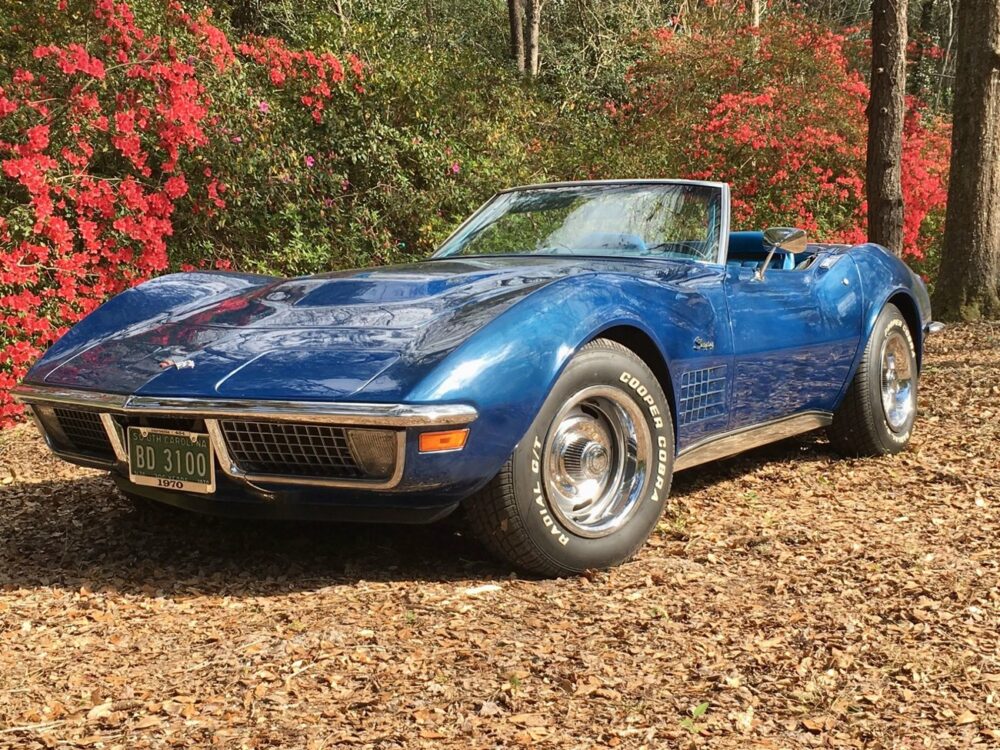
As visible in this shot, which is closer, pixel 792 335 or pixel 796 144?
pixel 792 335

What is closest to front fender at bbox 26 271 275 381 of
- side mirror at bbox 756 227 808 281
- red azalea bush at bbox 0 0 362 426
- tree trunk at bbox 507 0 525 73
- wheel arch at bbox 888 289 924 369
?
side mirror at bbox 756 227 808 281

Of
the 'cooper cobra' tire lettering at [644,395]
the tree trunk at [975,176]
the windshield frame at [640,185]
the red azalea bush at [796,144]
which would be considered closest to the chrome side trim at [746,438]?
the 'cooper cobra' tire lettering at [644,395]

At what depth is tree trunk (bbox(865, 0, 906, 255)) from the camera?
385 inches

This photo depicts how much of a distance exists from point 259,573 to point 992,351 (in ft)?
22.4

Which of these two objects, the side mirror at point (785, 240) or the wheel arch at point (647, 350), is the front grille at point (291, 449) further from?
the side mirror at point (785, 240)

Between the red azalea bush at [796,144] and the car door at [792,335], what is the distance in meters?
8.93

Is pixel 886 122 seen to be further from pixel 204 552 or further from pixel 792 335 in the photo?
pixel 204 552

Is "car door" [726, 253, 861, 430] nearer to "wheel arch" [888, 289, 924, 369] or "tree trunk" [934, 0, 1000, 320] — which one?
"wheel arch" [888, 289, 924, 369]

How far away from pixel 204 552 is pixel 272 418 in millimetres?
954

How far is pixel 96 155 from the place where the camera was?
7633 millimetres

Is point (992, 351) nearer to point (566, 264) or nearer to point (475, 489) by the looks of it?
point (566, 264)

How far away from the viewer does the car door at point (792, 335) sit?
4277mm

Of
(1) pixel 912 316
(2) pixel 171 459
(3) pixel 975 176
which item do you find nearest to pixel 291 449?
(2) pixel 171 459

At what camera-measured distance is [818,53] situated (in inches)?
623
